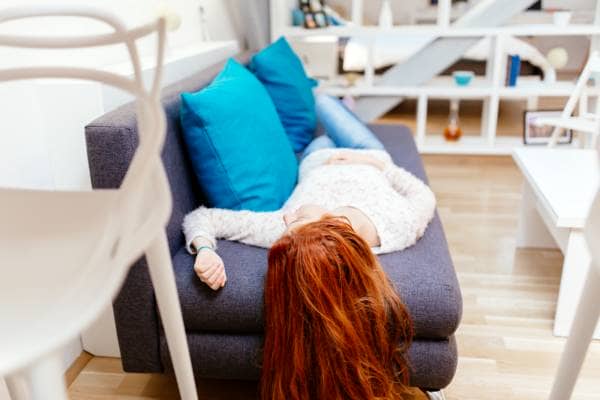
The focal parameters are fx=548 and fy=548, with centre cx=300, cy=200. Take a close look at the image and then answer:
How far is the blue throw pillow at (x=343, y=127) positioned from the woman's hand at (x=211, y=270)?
1.00 meters

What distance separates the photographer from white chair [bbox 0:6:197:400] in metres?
0.50

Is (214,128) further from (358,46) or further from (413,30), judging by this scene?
(358,46)

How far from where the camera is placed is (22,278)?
0.63 metres

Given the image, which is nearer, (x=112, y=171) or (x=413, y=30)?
(x=112, y=171)

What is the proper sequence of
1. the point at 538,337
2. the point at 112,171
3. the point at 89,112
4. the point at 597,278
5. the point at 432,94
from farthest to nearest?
the point at 432,94, the point at 538,337, the point at 89,112, the point at 112,171, the point at 597,278

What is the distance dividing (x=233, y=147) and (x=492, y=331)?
1.04 meters

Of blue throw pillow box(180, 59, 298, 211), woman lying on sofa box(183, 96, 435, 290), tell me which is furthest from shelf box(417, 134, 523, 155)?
blue throw pillow box(180, 59, 298, 211)

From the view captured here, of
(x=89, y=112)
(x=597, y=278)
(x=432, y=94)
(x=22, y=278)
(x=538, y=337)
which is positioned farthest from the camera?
(x=432, y=94)

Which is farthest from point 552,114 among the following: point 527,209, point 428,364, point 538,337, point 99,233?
point 99,233

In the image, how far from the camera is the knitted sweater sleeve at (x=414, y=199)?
4.92ft

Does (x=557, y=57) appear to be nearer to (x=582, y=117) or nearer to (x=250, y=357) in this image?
(x=582, y=117)

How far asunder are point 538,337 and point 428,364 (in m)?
0.66

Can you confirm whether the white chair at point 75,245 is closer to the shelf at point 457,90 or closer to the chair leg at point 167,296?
the chair leg at point 167,296

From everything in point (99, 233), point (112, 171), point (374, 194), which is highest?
point (99, 233)
